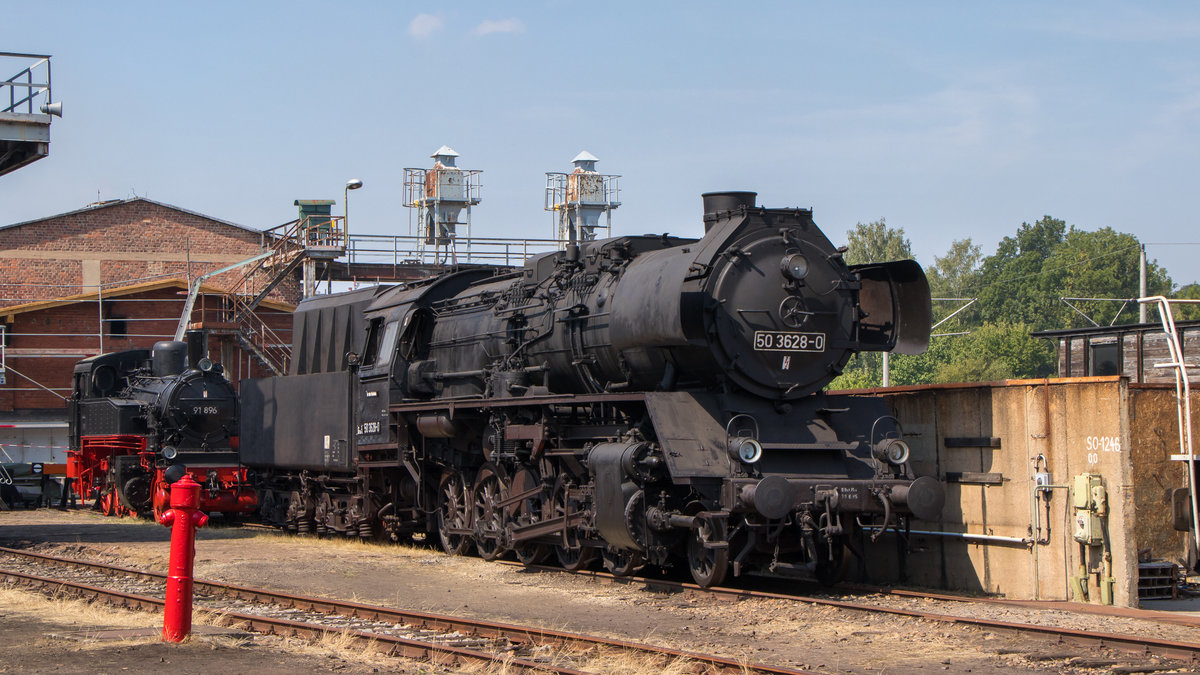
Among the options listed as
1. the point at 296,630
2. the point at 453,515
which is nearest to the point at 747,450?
the point at 296,630

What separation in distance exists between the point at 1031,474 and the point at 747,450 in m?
2.82

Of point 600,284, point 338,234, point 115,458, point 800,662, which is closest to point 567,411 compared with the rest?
point 600,284

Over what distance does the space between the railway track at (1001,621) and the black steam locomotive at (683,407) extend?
0.31m

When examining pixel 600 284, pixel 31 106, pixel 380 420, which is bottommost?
pixel 380 420

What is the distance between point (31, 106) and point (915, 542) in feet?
46.8

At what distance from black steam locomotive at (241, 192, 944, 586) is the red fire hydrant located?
156 inches

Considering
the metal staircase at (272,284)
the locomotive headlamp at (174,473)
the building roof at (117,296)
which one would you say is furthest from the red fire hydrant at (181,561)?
the building roof at (117,296)

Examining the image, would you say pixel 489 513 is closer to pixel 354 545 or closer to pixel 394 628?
pixel 354 545

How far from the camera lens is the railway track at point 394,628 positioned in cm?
845

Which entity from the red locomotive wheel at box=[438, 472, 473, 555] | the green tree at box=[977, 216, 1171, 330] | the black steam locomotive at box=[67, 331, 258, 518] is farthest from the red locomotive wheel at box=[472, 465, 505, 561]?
the green tree at box=[977, 216, 1171, 330]

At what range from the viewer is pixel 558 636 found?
9297mm

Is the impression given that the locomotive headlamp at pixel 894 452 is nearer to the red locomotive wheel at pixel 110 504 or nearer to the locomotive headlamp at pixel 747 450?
the locomotive headlamp at pixel 747 450

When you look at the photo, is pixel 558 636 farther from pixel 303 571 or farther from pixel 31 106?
pixel 31 106

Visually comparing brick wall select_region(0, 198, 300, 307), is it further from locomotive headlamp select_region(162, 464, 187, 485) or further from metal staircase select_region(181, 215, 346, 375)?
locomotive headlamp select_region(162, 464, 187, 485)
